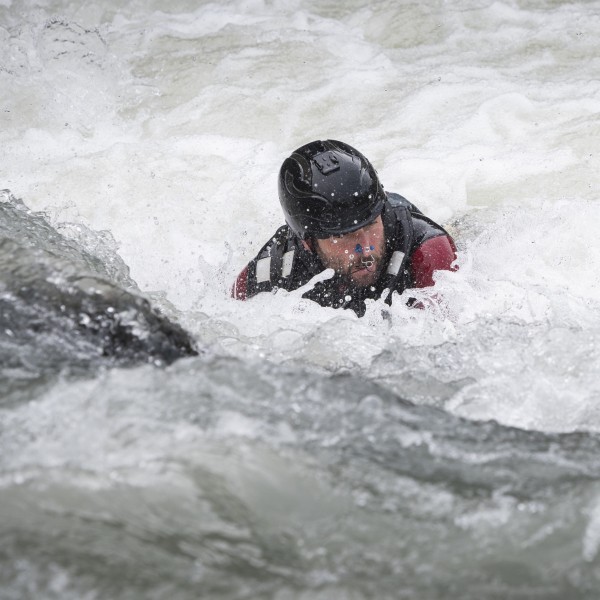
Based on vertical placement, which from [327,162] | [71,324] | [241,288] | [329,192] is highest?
[327,162]

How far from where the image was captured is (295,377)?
9.69 feet

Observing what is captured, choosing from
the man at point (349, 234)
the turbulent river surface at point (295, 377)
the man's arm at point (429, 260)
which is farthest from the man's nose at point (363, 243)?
the turbulent river surface at point (295, 377)

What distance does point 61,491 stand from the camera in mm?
2279

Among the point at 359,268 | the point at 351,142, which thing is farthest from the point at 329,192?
the point at 351,142

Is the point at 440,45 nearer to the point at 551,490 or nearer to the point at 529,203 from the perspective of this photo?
the point at 529,203

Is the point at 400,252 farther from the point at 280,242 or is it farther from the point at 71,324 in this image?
the point at 71,324

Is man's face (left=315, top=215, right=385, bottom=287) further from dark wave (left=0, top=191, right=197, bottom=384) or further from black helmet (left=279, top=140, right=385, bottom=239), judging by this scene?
dark wave (left=0, top=191, right=197, bottom=384)

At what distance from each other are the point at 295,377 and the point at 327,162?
1.55 m

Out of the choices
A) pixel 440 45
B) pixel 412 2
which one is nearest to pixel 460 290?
pixel 440 45

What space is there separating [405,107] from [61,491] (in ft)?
17.7

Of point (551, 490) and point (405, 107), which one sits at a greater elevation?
point (405, 107)

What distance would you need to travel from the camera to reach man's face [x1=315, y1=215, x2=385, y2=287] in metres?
4.11

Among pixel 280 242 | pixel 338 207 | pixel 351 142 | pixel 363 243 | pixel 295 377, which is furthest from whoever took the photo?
pixel 351 142

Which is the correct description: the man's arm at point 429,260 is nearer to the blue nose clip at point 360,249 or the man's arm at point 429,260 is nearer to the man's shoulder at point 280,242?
the blue nose clip at point 360,249
